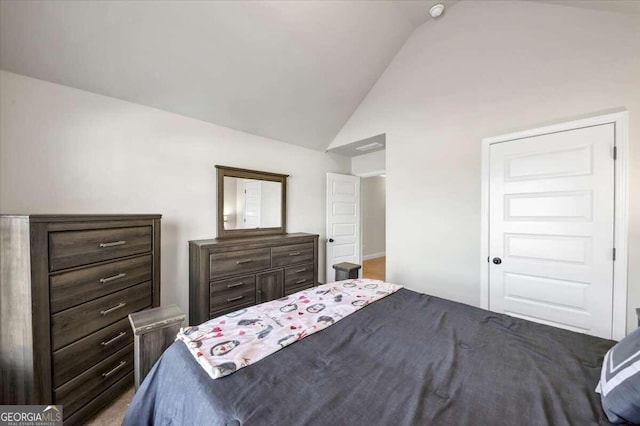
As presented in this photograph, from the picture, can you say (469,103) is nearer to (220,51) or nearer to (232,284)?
(220,51)

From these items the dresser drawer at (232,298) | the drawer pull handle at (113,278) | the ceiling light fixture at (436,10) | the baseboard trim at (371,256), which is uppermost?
the ceiling light fixture at (436,10)

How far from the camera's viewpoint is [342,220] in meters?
4.28

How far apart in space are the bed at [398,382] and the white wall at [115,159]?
180 cm

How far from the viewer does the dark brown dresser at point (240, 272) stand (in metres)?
2.41

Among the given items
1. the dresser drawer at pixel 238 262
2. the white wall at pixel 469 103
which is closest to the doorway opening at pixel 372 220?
the white wall at pixel 469 103

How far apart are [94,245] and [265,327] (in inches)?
52.0

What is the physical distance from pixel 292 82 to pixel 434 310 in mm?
2740

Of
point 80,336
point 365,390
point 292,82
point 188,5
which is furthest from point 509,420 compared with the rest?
point 292,82

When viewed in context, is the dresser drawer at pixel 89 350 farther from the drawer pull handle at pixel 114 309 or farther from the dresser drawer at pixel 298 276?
the dresser drawer at pixel 298 276

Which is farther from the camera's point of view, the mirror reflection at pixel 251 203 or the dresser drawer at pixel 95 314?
the mirror reflection at pixel 251 203

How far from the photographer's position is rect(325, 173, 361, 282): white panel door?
413cm

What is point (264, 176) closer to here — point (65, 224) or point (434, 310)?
point (65, 224)

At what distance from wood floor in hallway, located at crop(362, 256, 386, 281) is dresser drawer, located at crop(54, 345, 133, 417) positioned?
12.8 feet

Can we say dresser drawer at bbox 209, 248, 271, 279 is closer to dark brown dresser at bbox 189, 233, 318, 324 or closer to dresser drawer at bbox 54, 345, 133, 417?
dark brown dresser at bbox 189, 233, 318, 324
